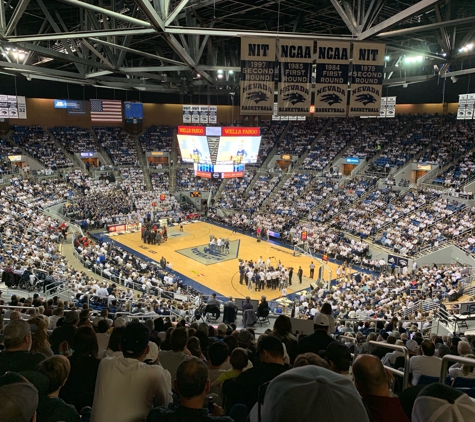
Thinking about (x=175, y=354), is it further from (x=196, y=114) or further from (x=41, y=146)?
(x=41, y=146)

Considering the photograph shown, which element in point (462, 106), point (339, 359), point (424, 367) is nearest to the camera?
point (339, 359)

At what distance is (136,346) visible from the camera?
3.14m

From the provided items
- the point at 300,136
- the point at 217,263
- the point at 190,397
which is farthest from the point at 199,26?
the point at 300,136

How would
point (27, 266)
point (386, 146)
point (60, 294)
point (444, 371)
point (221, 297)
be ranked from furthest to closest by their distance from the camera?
point (386, 146) → point (221, 297) → point (27, 266) → point (60, 294) → point (444, 371)

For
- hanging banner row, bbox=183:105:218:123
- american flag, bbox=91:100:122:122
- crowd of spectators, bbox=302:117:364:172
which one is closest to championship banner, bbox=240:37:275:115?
hanging banner row, bbox=183:105:218:123

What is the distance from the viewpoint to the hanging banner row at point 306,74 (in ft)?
38.7

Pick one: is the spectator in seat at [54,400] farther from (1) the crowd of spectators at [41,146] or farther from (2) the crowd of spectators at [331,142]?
(1) the crowd of spectators at [41,146]

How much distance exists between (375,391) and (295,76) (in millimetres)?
10917

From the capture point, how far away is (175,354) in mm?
4742

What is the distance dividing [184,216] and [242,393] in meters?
34.8

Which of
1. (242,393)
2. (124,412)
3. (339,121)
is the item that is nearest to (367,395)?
(242,393)

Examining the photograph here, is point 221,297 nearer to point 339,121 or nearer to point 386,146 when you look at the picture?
point 386,146

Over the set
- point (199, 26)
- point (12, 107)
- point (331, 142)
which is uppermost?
point (199, 26)

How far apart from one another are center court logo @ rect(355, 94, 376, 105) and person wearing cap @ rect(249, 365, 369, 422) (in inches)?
470
